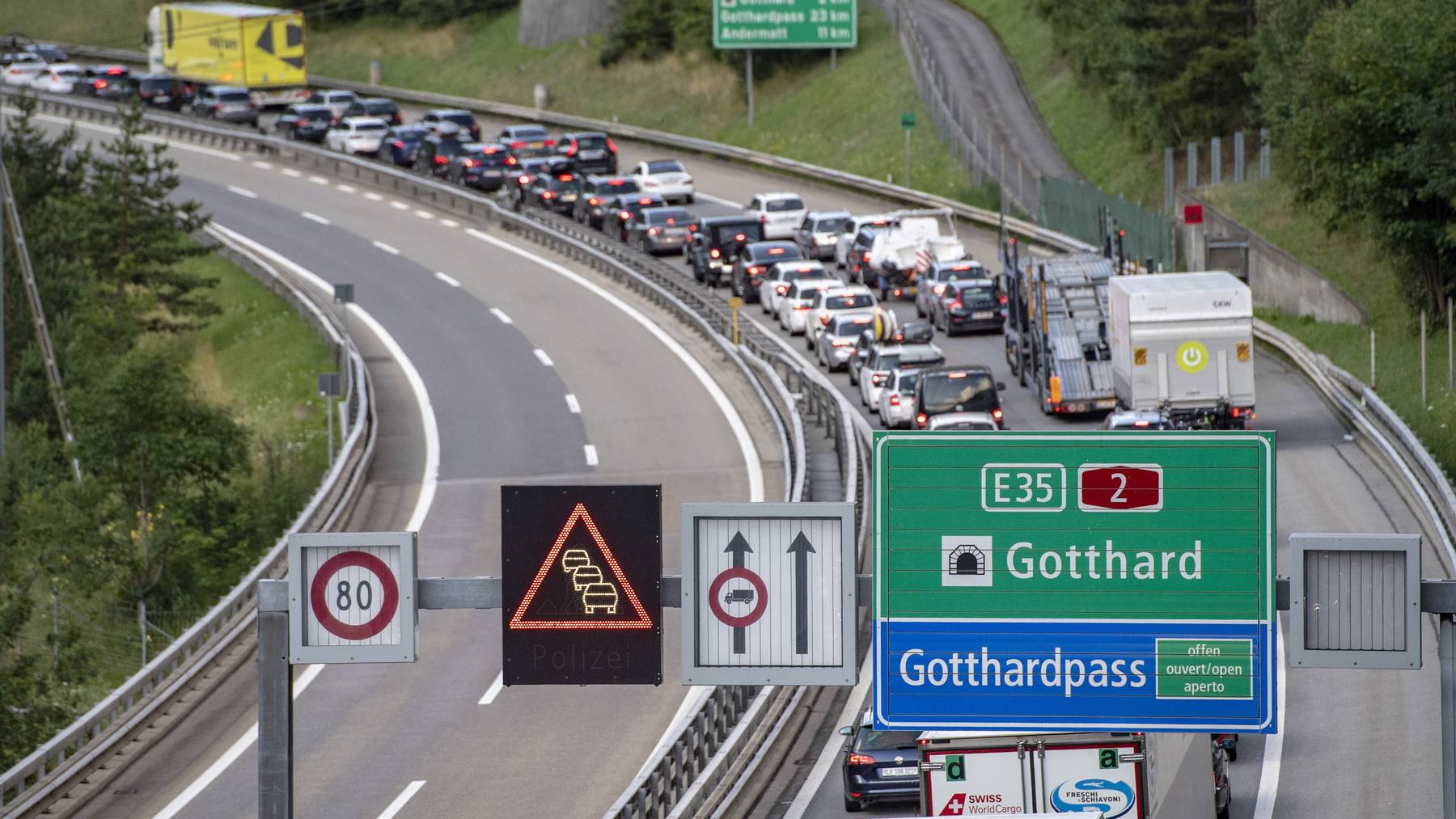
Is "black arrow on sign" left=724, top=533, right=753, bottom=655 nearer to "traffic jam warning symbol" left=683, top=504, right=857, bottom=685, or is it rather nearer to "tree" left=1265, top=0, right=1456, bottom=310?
"traffic jam warning symbol" left=683, top=504, right=857, bottom=685

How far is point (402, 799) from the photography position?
1021 inches

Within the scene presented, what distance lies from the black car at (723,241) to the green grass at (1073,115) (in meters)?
13.4

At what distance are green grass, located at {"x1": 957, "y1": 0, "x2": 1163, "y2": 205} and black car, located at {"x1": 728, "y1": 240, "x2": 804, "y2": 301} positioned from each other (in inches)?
523

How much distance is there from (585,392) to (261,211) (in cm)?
2776

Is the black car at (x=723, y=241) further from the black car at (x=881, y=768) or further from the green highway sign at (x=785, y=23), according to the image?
the black car at (x=881, y=768)

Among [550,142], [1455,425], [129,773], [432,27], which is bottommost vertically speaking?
[129,773]

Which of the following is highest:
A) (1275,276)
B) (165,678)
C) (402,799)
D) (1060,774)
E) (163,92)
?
(163,92)

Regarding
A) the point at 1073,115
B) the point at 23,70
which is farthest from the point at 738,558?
the point at 23,70

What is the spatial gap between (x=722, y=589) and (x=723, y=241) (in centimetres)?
4506

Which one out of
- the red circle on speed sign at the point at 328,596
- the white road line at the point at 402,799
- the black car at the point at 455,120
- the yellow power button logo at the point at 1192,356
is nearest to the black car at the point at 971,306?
the yellow power button logo at the point at 1192,356

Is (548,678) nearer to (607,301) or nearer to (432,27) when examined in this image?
(607,301)

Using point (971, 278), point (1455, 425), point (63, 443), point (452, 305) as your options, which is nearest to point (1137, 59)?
point (971, 278)

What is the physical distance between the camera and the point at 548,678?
14.8 m

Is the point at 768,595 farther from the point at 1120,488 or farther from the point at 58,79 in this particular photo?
the point at 58,79
